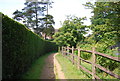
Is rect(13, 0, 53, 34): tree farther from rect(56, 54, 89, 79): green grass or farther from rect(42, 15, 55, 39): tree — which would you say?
rect(56, 54, 89, 79): green grass

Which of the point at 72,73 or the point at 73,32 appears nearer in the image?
the point at 72,73

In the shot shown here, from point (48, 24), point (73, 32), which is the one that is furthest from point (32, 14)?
point (73, 32)

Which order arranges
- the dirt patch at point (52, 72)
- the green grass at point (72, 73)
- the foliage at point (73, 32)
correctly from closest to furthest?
1. the green grass at point (72, 73)
2. the dirt patch at point (52, 72)
3. the foliage at point (73, 32)

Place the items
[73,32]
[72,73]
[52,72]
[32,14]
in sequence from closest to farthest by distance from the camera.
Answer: [72,73] < [52,72] < [73,32] < [32,14]

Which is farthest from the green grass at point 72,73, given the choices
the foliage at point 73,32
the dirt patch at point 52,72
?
the foliage at point 73,32

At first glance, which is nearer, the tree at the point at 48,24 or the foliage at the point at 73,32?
the foliage at the point at 73,32

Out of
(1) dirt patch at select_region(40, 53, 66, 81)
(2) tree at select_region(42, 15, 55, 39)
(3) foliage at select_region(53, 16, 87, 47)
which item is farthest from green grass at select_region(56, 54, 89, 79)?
(2) tree at select_region(42, 15, 55, 39)

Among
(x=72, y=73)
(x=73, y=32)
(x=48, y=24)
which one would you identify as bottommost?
(x=72, y=73)

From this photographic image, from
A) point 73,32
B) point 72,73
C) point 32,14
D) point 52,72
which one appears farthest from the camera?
point 32,14

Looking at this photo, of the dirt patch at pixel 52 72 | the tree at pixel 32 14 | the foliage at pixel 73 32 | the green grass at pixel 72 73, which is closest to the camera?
the green grass at pixel 72 73

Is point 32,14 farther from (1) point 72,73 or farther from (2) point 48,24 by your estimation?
(1) point 72,73

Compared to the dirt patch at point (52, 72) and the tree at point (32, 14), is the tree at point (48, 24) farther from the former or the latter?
the dirt patch at point (52, 72)

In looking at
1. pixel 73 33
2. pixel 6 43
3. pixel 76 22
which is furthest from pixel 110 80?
pixel 76 22

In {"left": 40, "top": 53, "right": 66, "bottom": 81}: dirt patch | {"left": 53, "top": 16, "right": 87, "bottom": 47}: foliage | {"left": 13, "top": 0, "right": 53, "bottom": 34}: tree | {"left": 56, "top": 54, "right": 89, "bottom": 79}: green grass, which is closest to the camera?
{"left": 56, "top": 54, "right": 89, "bottom": 79}: green grass
